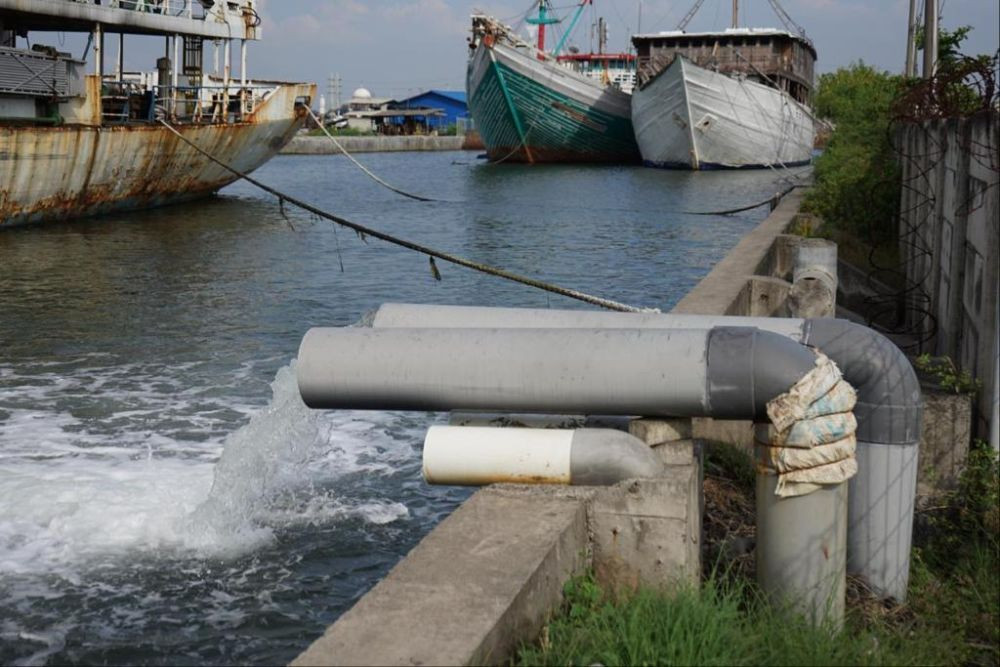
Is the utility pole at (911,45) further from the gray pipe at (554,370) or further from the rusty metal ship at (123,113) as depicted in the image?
the gray pipe at (554,370)

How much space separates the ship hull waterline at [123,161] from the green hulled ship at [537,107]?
1905 centimetres

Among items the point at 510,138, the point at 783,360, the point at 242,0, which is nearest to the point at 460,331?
the point at 783,360

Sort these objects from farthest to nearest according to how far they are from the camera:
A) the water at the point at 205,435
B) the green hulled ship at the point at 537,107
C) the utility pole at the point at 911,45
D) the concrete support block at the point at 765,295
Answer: the green hulled ship at the point at 537,107 → the utility pole at the point at 911,45 → the concrete support block at the point at 765,295 → the water at the point at 205,435

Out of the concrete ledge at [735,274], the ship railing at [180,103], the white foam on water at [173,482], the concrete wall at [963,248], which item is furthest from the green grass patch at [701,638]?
the ship railing at [180,103]

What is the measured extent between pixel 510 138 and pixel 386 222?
2995 cm

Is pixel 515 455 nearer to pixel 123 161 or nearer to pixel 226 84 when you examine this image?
pixel 123 161

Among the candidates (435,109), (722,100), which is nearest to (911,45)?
(722,100)

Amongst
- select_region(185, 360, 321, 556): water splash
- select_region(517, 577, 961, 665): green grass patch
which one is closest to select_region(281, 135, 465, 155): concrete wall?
select_region(185, 360, 321, 556): water splash

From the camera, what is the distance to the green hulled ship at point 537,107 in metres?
51.6

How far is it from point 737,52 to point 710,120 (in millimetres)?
5393

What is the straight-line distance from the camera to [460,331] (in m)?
4.37

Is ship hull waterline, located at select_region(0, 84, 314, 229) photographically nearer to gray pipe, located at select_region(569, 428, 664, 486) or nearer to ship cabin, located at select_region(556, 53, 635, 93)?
gray pipe, located at select_region(569, 428, 664, 486)

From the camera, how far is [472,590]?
11.6 ft

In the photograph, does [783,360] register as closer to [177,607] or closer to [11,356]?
[177,607]
